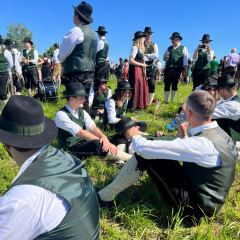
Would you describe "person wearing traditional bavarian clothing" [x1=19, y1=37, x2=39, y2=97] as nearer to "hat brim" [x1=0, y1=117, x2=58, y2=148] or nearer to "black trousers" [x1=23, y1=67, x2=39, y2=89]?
"black trousers" [x1=23, y1=67, x2=39, y2=89]

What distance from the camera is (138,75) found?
5594 mm

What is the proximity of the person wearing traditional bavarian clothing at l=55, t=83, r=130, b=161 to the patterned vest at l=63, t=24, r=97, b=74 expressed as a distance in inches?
36.1

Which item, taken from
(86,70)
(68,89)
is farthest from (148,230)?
(86,70)

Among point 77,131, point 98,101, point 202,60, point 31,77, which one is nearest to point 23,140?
point 77,131

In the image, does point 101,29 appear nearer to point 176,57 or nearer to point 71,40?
point 176,57

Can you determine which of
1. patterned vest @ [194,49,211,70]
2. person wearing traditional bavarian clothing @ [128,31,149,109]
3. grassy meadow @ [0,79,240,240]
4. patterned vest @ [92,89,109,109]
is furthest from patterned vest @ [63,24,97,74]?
patterned vest @ [194,49,211,70]

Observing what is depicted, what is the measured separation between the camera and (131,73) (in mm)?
5633

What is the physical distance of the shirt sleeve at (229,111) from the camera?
278cm

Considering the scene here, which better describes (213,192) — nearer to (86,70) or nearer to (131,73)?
(86,70)

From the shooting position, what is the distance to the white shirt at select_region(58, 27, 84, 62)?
3494mm

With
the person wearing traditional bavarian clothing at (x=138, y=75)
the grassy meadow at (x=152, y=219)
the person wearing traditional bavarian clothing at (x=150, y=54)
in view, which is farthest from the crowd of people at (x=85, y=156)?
the person wearing traditional bavarian clothing at (x=150, y=54)

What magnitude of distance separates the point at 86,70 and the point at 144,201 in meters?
2.51

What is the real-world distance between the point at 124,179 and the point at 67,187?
42.4 inches

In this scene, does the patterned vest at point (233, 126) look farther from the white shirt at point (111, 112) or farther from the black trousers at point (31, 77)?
the black trousers at point (31, 77)
